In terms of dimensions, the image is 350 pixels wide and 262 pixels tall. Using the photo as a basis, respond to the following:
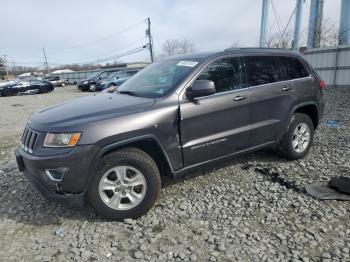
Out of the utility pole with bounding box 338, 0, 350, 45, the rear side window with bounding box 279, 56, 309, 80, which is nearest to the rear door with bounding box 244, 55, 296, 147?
the rear side window with bounding box 279, 56, 309, 80

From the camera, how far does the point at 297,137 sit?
480cm

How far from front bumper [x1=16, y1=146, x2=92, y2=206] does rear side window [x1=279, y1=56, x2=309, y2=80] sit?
3233 millimetres

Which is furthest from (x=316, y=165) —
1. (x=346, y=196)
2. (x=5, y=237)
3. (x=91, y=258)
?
(x=5, y=237)

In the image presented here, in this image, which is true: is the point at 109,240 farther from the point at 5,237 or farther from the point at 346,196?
the point at 346,196

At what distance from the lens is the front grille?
3210mm

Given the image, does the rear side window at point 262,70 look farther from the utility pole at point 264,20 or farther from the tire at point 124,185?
the utility pole at point 264,20

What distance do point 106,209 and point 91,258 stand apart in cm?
57

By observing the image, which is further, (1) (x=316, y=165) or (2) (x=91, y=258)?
(1) (x=316, y=165)

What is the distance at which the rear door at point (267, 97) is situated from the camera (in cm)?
417

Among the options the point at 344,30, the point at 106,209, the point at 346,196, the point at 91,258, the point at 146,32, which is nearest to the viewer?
the point at 91,258

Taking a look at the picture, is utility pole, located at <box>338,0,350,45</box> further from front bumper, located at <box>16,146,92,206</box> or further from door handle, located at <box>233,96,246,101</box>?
front bumper, located at <box>16,146,92,206</box>

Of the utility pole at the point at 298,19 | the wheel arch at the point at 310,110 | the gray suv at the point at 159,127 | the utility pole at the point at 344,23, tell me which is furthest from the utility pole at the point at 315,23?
the gray suv at the point at 159,127

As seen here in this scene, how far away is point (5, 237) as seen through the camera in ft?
10.4

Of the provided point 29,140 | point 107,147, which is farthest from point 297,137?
point 29,140
